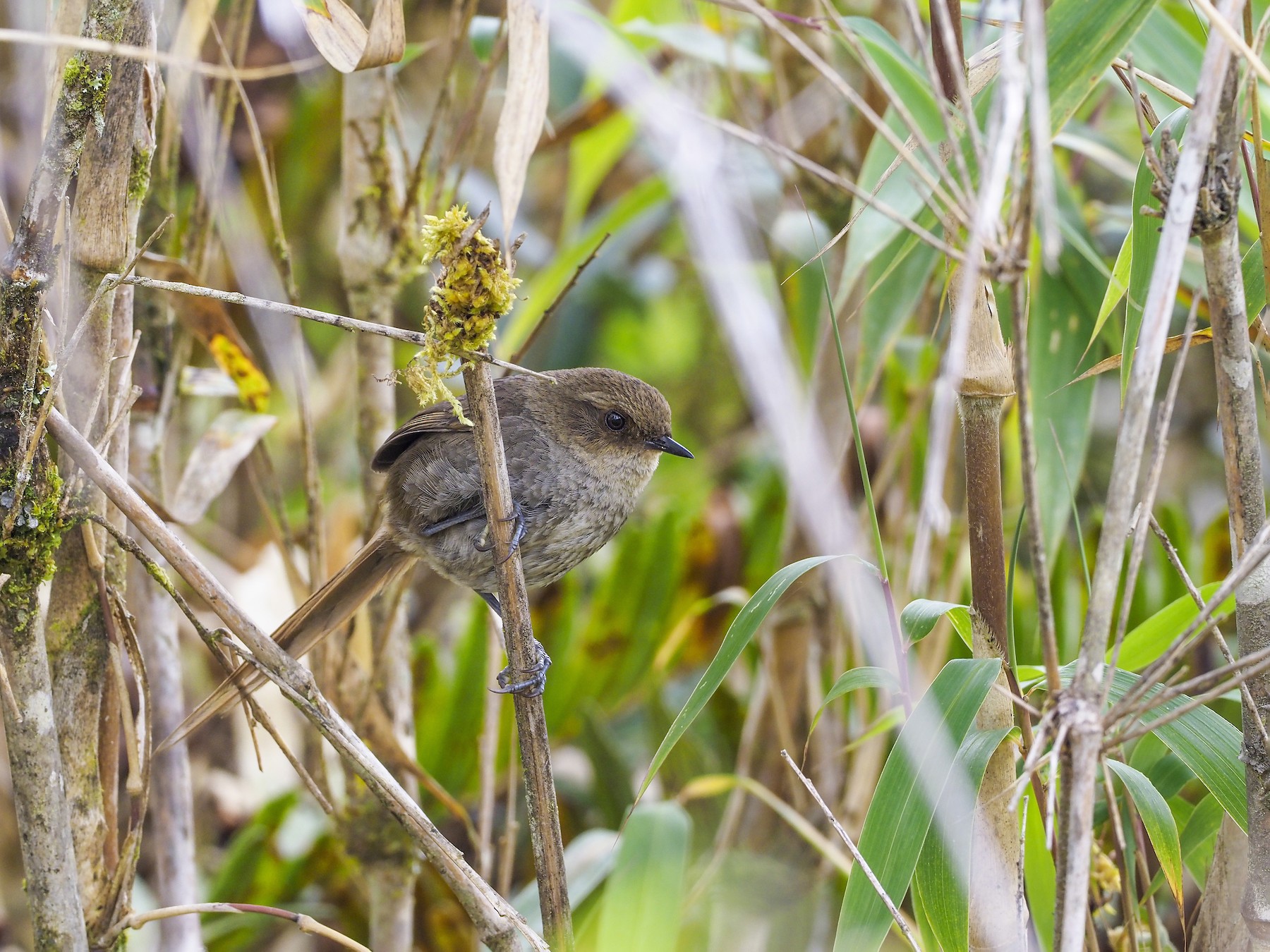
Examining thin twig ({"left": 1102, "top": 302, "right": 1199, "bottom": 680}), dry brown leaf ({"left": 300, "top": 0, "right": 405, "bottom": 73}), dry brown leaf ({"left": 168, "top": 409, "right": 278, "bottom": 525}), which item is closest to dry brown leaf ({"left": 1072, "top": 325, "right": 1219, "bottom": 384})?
thin twig ({"left": 1102, "top": 302, "right": 1199, "bottom": 680})

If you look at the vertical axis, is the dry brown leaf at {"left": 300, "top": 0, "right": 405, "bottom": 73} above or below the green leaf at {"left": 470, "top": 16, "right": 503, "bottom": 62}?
below

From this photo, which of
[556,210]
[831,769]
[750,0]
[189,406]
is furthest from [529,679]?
[556,210]

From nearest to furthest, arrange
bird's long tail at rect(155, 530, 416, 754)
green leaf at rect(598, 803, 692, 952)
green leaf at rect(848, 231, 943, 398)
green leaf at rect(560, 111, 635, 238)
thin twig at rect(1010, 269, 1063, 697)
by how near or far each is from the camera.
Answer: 1. thin twig at rect(1010, 269, 1063, 697)
2. green leaf at rect(598, 803, 692, 952)
3. bird's long tail at rect(155, 530, 416, 754)
4. green leaf at rect(848, 231, 943, 398)
5. green leaf at rect(560, 111, 635, 238)

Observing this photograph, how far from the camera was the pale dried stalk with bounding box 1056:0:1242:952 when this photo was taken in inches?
48.1

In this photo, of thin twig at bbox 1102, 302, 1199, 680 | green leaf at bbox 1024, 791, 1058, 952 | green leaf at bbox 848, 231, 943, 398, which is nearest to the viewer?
thin twig at bbox 1102, 302, 1199, 680

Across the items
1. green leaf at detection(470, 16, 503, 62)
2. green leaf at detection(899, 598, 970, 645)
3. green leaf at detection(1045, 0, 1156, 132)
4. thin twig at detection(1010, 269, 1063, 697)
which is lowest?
green leaf at detection(899, 598, 970, 645)

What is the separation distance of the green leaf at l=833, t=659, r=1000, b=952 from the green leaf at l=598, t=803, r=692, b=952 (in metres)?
0.84

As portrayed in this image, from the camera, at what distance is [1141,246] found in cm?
165

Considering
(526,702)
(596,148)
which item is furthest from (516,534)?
(596,148)

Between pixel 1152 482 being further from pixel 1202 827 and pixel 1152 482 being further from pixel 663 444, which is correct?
pixel 663 444

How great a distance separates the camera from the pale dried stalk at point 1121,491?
122 centimetres

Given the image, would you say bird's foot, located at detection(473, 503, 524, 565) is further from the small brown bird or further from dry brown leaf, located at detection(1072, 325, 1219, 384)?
dry brown leaf, located at detection(1072, 325, 1219, 384)

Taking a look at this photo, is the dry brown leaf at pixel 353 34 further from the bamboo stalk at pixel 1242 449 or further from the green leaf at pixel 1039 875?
the green leaf at pixel 1039 875

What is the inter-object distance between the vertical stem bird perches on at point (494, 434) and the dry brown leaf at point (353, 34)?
244 mm
